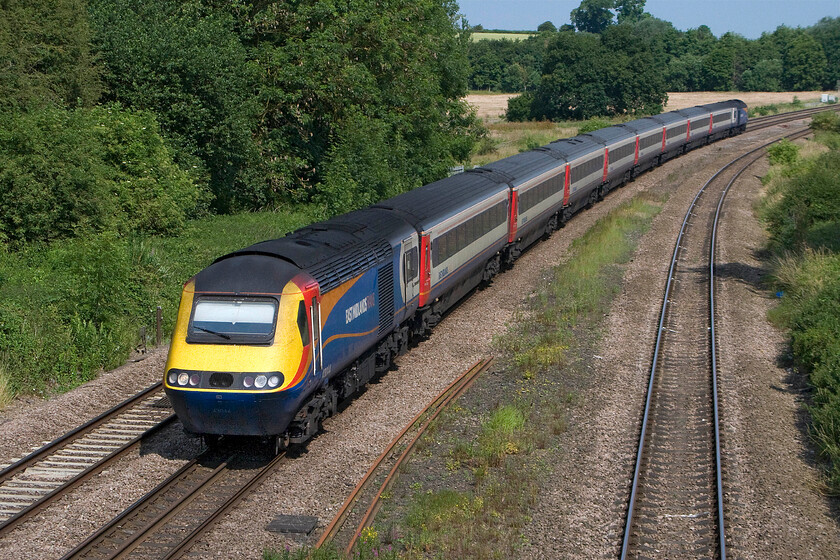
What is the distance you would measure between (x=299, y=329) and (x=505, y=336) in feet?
28.0

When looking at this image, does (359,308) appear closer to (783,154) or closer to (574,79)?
(783,154)

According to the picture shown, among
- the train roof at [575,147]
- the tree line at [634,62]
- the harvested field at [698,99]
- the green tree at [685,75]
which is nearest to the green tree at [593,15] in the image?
the tree line at [634,62]

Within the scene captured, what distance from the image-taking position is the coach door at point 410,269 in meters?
17.2

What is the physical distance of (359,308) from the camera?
1469 cm

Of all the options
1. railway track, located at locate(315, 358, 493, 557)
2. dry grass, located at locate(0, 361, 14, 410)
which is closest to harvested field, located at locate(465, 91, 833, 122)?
railway track, located at locate(315, 358, 493, 557)

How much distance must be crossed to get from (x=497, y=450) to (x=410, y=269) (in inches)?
204

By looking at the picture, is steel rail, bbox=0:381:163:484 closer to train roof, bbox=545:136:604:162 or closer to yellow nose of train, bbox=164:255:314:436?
yellow nose of train, bbox=164:255:314:436


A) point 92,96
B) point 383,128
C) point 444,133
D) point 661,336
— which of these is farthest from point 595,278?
point 444,133

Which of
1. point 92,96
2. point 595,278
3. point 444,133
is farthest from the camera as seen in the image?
point 444,133

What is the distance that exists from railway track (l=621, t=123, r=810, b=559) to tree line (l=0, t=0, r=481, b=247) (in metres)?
12.8

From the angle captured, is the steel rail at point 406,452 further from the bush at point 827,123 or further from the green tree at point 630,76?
the green tree at point 630,76

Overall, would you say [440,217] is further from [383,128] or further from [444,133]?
[444,133]

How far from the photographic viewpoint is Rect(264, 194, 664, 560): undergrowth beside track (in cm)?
1091

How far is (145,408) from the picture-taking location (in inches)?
607
